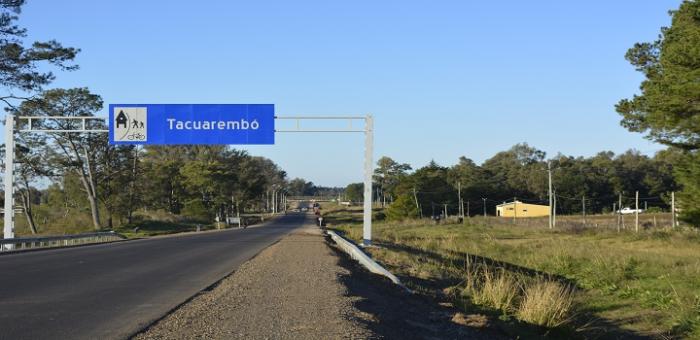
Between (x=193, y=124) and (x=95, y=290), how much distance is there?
17.3 meters

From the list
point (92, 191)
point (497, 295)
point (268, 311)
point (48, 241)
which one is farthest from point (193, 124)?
point (92, 191)

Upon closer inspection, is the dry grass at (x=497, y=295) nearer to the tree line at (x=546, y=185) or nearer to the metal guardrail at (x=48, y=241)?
the metal guardrail at (x=48, y=241)

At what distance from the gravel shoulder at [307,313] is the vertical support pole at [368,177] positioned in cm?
1304

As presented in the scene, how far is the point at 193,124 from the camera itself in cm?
2956

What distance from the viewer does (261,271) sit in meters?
16.4

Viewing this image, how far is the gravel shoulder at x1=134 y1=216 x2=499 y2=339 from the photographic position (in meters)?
8.02

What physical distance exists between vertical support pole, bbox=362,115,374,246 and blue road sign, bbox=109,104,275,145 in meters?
4.30

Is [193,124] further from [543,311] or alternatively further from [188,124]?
[543,311]

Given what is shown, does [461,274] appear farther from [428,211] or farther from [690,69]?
[428,211]

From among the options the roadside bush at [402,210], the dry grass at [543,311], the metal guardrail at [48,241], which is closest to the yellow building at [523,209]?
the roadside bush at [402,210]

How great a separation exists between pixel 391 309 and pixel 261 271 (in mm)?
6471

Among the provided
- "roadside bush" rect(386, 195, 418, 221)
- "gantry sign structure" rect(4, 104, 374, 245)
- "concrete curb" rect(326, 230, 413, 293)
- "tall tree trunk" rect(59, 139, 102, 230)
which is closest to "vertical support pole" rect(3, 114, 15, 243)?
"gantry sign structure" rect(4, 104, 374, 245)

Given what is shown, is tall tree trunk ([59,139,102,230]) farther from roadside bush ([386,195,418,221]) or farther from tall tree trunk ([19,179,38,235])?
roadside bush ([386,195,418,221])

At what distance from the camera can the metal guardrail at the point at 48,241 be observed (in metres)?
27.9
